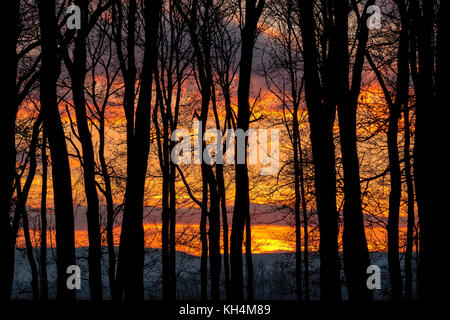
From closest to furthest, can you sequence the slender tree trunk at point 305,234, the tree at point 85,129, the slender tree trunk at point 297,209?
1. the tree at point 85,129
2. the slender tree trunk at point 297,209
3. the slender tree trunk at point 305,234

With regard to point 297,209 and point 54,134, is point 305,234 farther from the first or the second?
point 54,134

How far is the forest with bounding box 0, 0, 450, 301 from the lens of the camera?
9.16 metres

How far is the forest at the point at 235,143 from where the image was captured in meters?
9.16

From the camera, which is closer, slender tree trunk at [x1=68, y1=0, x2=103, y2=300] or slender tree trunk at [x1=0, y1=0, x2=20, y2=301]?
slender tree trunk at [x1=0, y1=0, x2=20, y2=301]

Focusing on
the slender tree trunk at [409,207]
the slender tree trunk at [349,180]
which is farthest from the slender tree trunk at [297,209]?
the slender tree trunk at [349,180]

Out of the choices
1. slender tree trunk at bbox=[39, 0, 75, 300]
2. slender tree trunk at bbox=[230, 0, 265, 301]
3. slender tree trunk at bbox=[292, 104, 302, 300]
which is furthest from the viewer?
slender tree trunk at bbox=[292, 104, 302, 300]

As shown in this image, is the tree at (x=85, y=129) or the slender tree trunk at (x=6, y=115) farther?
the tree at (x=85, y=129)

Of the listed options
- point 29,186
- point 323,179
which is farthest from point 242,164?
point 29,186

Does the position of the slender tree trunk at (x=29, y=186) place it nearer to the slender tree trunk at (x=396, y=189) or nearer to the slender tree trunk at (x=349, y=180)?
the slender tree trunk at (x=349, y=180)

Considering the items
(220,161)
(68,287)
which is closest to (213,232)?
(220,161)

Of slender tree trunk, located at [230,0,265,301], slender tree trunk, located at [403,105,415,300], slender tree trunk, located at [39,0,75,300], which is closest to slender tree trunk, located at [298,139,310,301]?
slender tree trunk, located at [403,105,415,300]

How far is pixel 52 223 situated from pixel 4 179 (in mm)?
22618

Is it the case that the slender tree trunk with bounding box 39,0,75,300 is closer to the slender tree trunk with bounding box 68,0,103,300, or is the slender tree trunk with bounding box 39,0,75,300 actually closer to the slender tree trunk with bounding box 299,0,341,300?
the slender tree trunk with bounding box 68,0,103,300

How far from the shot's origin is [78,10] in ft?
46.1
